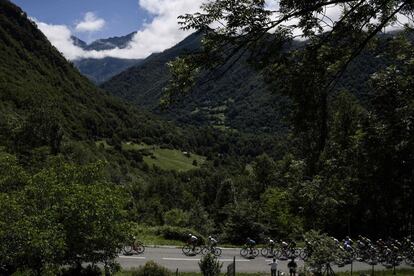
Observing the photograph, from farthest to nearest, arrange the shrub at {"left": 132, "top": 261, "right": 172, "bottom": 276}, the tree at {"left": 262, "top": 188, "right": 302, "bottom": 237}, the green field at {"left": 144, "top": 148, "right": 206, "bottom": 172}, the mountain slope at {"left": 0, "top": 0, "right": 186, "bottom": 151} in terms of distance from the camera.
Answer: the green field at {"left": 144, "top": 148, "right": 206, "bottom": 172}, the mountain slope at {"left": 0, "top": 0, "right": 186, "bottom": 151}, the tree at {"left": 262, "top": 188, "right": 302, "bottom": 237}, the shrub at {"left": 132, "top": 261, "right": 172, "bottom": 276}

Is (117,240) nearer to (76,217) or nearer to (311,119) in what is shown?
(76,217)

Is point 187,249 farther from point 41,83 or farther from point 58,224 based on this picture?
point 41,83

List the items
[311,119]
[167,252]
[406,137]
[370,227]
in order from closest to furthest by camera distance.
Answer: [311,119]
[406,137]
[167,252]
[370,227]

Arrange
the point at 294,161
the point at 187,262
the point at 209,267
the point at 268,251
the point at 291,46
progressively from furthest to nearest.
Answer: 1. the point at 268,251
2. the point at 187,262
3. the point at 294,161
4. the point at 209,267
5. the point at 291,46

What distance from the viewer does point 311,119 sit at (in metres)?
8.87

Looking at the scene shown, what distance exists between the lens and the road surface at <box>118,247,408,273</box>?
83.3ft

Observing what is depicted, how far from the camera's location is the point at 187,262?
87.0 feet

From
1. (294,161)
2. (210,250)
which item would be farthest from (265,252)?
(294,161)

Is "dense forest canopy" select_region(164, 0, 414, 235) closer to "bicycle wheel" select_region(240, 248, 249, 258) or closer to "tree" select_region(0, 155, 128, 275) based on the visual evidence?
"tree" select_region(0, 155, 128, 275)

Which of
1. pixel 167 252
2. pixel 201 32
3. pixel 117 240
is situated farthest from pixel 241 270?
pixel 201 32

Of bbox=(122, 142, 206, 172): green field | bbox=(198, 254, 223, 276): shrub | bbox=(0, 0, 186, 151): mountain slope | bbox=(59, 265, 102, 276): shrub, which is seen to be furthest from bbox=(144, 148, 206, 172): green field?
bbox=(198, 254, 223, 276): shrub

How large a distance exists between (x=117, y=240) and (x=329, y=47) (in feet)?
41.1

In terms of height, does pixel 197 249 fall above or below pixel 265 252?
above

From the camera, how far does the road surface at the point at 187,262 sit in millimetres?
25391
